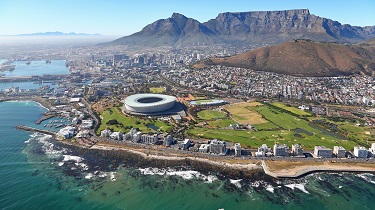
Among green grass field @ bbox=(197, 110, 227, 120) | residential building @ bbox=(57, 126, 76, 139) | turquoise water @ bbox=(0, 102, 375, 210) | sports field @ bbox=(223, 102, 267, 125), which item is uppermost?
sports field @ bbox=(223, 102, 267, 125)

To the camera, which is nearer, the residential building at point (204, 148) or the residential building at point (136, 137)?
the residential building at point (204, 148)

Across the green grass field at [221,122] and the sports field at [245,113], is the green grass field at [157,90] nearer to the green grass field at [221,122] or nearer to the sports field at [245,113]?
the sports field at [245,113]

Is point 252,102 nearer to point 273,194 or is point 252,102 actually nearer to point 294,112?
point 294,112

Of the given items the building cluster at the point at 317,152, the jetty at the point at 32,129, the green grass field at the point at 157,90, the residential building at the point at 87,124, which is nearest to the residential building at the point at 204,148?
the building cluster at the point at 317,152

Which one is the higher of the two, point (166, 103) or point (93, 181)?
point (166, 103)

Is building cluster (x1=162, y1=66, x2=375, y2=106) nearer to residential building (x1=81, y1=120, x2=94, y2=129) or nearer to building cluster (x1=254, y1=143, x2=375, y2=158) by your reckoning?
building cluster (x1=254, y1=143, x2=375, y2=158)

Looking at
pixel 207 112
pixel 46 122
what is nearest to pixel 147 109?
pixel 207 112

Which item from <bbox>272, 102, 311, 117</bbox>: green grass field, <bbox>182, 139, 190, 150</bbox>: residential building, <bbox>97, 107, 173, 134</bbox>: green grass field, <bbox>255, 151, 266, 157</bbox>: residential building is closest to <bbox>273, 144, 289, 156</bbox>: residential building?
<bbox>255, 151, 266, 157</bbox>: residential building
